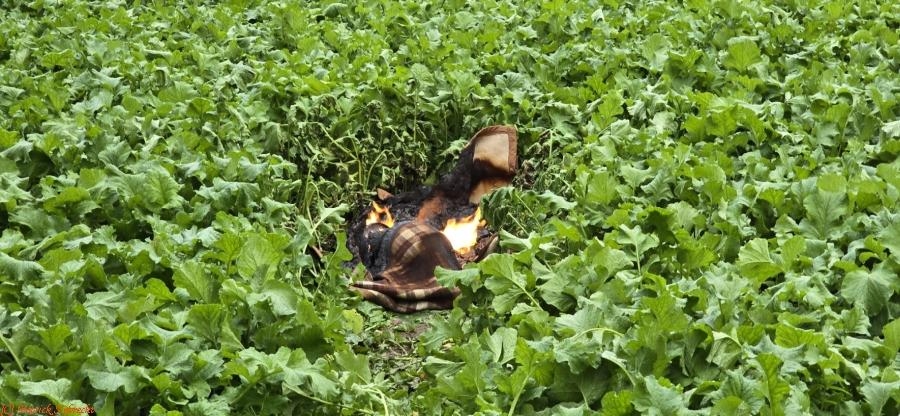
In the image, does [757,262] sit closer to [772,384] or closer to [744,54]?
[772,384]

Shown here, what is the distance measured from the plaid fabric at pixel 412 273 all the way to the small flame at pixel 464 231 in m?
0.35

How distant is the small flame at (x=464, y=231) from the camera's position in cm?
584

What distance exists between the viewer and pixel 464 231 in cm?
591

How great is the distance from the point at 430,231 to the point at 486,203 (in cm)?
57

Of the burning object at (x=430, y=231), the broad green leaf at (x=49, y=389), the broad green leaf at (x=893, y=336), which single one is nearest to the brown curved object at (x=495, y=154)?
the burning object at (x=430, y=231)

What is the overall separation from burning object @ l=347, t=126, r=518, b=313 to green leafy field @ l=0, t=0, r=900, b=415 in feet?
0.35

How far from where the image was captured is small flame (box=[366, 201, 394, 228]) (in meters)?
5.85

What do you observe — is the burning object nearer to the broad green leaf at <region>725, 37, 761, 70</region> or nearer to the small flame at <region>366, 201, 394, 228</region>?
the small flame at <region>366, 201, 394, 228</region>

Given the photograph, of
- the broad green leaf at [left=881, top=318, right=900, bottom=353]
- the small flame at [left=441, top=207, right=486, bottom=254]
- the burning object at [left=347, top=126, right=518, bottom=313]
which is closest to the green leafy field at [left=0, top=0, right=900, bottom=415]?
the broad green leaf at [left=881, top=318, right=900, bottom=353]

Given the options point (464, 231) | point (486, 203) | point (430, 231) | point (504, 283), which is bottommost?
point (464, 231)

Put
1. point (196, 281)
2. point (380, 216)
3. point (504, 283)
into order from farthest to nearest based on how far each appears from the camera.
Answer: point (380, 216) → point (504, 283) → point (196, 281)

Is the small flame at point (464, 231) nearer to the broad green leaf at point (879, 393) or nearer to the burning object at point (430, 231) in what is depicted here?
the burning object at point (430, 231)

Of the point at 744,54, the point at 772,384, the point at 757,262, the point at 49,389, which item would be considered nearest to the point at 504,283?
the point at 757,262

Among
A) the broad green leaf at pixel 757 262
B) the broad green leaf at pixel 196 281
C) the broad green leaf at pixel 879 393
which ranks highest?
the broad green leaf at pixel 879 393
